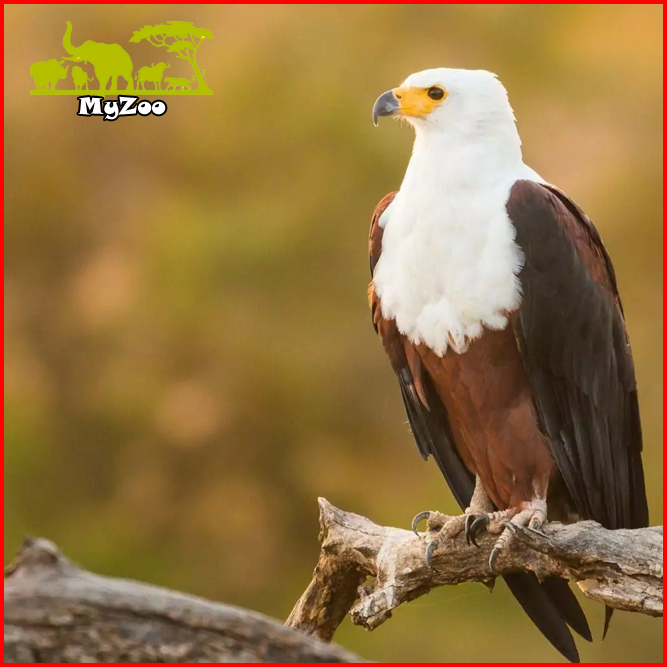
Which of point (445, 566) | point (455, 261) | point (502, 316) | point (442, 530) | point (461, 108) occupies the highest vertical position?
point (461, 108)

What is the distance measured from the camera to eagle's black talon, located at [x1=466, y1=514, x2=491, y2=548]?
293cm

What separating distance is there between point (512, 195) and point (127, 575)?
436 centimetres

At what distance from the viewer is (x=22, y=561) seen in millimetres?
2100

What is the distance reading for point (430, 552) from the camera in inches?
115

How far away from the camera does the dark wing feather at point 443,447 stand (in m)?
3.11

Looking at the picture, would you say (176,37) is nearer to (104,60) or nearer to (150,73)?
(150,73)

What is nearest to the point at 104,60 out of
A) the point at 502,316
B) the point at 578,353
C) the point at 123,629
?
the point at 502,316

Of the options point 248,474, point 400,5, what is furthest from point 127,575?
point 400,5

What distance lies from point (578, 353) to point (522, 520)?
20.5 inches

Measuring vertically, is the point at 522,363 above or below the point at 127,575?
above

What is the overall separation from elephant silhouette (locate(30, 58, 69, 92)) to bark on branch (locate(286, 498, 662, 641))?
2.94 meters

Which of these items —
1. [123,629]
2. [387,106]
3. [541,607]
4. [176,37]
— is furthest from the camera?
[176,37]

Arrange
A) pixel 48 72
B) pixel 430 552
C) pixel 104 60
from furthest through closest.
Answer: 1. pixel 48 72
2. pixel 104 60
3. pixel 430 552

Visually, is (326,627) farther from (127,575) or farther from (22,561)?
(127,575)
